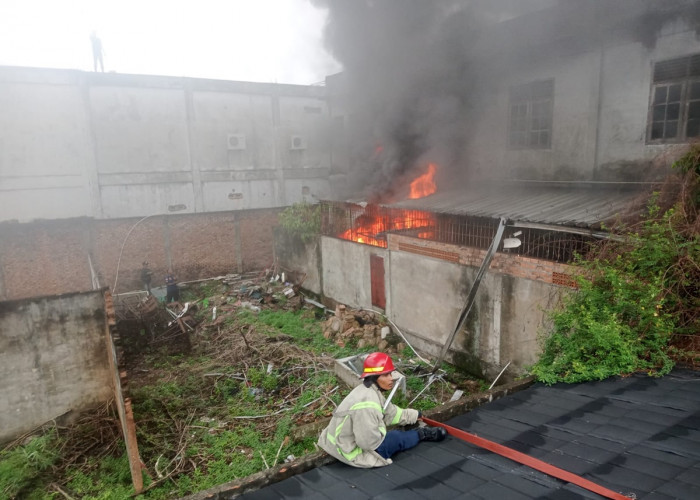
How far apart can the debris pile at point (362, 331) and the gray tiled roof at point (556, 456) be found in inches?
252

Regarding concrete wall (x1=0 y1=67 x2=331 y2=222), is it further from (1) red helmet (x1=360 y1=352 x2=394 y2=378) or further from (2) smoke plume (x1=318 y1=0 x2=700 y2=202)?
(1) red helmet (x1=360 y1=352 x2=394 y2=378)

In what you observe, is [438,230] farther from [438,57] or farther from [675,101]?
[438,57]

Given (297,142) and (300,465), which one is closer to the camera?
(300,465)

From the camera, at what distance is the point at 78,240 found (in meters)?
15.4

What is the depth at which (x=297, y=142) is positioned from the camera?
19.3m

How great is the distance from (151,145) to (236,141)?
313cm

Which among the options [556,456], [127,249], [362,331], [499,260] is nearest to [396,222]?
[362,331]

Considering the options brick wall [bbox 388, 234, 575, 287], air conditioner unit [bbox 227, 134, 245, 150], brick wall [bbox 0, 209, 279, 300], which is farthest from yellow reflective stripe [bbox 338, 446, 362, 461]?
air conditioner unit [bbox 227, 134, 245, 150]

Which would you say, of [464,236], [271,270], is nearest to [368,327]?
[464,236]

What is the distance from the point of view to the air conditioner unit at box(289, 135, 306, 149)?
19.2m

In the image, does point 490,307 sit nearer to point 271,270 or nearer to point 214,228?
point 271,270

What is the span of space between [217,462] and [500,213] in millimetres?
6611

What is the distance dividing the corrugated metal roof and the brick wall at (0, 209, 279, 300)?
340 inches

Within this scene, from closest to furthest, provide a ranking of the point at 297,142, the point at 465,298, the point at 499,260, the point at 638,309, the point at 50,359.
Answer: the point at 638,309 < the point at 50,359 < the point at 499,260 < the point at 465,298 < the point at 297,142
